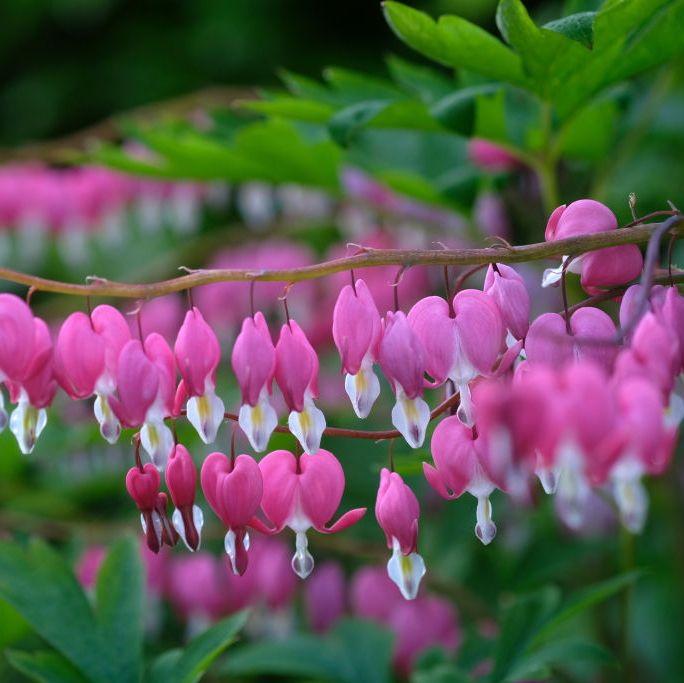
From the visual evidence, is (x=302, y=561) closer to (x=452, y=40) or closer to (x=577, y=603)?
(x=577, y=603)

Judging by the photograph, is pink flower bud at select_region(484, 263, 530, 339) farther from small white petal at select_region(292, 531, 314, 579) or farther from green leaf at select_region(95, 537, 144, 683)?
green leaf at select_region(95, 537, 144, 683)

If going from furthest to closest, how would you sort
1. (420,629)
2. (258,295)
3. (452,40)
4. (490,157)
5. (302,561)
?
(258,295) → (490,157) → (420,629) → (452,40) → (302,561)

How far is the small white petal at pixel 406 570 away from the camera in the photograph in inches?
34.8

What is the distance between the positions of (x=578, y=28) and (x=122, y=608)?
79 cm

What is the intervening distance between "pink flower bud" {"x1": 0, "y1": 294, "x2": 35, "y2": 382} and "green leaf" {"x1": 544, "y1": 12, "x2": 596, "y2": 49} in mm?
552

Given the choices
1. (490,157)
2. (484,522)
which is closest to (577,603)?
(484,522)

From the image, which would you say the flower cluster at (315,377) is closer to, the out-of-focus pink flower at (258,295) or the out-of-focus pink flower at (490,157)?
the out-of-focus pink flower at (490,157)

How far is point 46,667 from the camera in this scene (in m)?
1.08

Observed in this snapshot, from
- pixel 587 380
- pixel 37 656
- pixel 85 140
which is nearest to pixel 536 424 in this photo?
pixel 587 380

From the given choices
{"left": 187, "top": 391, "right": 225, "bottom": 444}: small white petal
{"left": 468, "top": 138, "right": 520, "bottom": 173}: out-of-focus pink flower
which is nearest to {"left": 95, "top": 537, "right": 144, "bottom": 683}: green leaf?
{"left": 187, "top": 391, "right": 225, "bottom": 444}: small white petal

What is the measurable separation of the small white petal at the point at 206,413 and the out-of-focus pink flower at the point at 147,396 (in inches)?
0.8

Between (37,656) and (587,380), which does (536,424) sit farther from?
(37,656)

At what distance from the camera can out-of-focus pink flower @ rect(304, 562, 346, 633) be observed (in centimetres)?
171

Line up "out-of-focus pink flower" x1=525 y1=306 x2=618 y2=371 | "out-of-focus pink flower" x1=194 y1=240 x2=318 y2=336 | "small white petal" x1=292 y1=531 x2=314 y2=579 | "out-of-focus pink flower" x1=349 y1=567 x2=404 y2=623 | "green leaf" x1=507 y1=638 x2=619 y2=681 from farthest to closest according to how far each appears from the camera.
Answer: "out-of-focus pink flower" x1=194 y1=240 x2=318 y2=336
"out-of-focus pink flower" x1=349 y1=567 x2=404 y2=623
"green leaf" x1=507 y1=638 x2=619 y2=681
"small white petal" x1=292 y1=531 x2=314 y2=579
"out-of-focus pink flower" x1=525 y1=306 x2=618 y2=371
